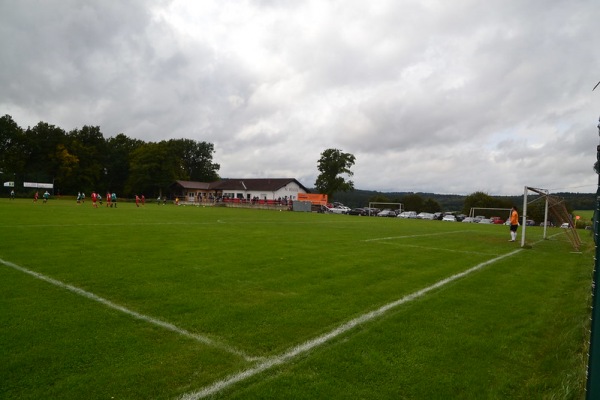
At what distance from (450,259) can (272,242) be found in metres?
6.24

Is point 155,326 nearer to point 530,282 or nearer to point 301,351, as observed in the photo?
point 301,351

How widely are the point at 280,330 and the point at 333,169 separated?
80.4m

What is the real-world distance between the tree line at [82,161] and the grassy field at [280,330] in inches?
3060

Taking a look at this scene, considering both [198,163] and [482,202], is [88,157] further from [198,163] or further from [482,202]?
[482,202]

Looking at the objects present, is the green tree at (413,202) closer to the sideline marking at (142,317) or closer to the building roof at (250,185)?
the building roof at (250,185)

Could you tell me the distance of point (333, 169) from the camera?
8438 cm

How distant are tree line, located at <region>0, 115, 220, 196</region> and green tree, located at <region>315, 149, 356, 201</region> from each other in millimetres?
34334

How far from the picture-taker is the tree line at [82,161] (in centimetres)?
7819

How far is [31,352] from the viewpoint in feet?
12.9

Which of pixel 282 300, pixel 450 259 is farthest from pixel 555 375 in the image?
pixel 450 259

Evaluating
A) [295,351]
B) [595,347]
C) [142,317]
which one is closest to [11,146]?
[142,317]

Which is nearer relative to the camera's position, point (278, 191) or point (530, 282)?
point (530, 282)

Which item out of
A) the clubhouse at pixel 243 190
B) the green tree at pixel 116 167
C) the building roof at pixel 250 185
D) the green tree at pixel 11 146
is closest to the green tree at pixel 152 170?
the clubhouse at pixel 243 190

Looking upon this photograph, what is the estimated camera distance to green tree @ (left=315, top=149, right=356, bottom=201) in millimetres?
83938
